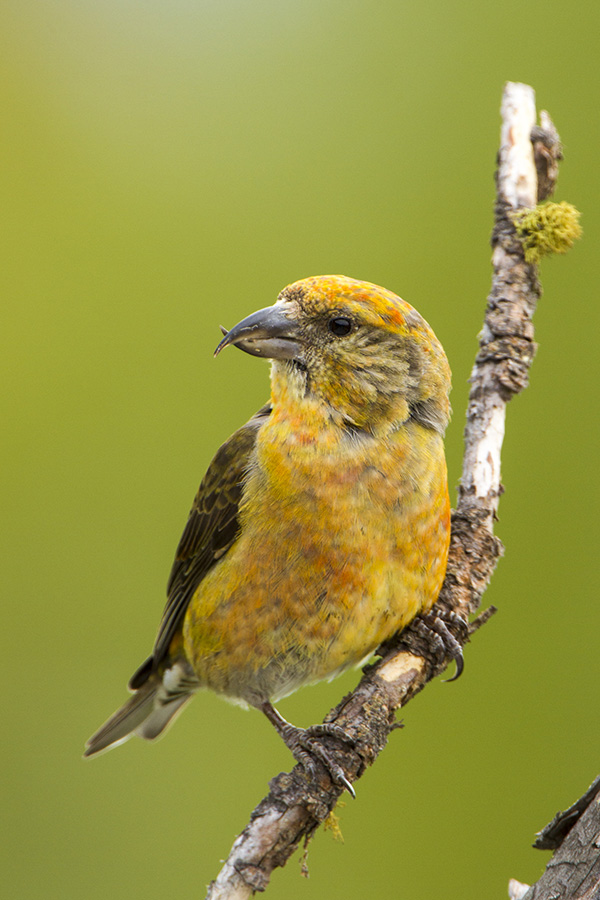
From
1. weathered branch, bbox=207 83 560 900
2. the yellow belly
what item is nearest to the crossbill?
the yellow belly

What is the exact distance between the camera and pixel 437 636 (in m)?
3.12

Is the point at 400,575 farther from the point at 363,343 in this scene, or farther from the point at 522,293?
the point at 522,293

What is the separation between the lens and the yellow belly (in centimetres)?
294

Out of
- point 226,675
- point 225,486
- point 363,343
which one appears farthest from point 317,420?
point 226,675

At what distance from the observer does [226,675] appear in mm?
3258

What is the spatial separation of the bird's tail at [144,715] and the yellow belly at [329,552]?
3.21 feet

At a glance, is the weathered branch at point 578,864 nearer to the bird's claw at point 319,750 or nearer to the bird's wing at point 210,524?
the bird's claw at point 319,750

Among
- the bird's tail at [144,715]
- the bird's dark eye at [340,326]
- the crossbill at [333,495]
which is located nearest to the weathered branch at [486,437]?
the crossbill at [333,495]

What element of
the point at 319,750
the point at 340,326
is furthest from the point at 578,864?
the point at 340,326

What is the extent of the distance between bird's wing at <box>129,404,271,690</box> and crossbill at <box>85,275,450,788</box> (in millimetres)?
70

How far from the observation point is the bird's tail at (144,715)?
4.04 m

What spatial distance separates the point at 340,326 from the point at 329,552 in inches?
30.2

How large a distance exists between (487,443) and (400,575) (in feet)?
2.27

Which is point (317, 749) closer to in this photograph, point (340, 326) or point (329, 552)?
point (329, 552)
